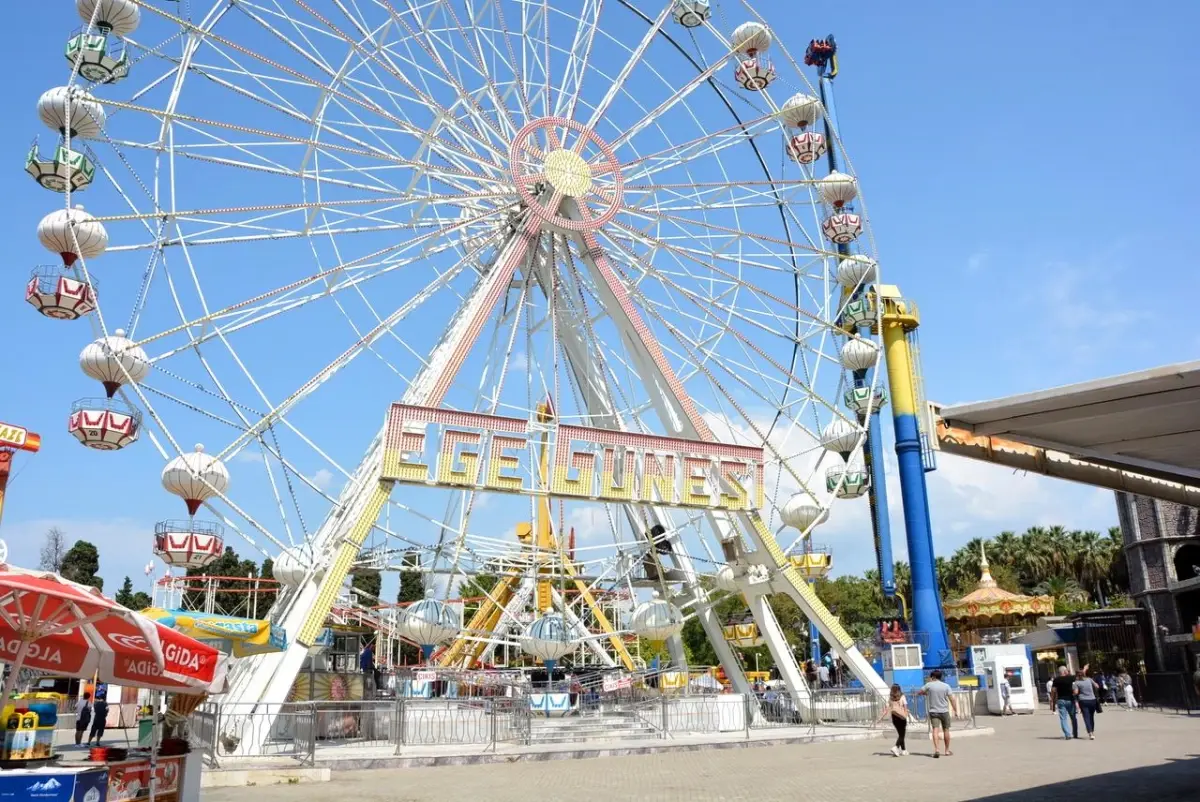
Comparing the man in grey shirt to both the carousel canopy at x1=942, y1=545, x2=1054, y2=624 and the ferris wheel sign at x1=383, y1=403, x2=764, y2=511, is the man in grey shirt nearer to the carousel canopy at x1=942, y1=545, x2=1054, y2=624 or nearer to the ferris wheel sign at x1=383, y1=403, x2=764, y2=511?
the ferris wheel sign at x1=383, y1=403, x2=764, y2=511

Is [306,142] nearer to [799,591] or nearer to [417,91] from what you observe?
[417,91]

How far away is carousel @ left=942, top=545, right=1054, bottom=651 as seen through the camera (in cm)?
3931

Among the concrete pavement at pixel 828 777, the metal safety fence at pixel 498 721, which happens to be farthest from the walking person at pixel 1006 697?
the concrete pavement at pixel 828 777

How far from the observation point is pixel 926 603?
28.3 metres

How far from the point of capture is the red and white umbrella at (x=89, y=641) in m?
7.87

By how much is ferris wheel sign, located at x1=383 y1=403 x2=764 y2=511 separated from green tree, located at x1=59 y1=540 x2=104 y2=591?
50.1 metres

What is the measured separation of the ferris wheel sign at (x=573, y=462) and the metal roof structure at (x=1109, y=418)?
12758 millimetres

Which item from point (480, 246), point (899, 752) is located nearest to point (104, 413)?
point (480, 246)

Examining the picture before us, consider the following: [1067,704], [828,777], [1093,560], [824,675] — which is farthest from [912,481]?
[1093,560]

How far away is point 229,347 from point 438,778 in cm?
903

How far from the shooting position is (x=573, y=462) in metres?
20.1

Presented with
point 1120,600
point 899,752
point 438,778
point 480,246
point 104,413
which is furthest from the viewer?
point 1120,600

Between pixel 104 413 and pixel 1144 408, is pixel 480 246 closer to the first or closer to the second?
pixel 104 413

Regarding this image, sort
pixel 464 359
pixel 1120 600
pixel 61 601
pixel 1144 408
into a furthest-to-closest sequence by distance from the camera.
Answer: pixel 1120 600, pixel 464 359, pixel 61 601, pixel 1144 408
